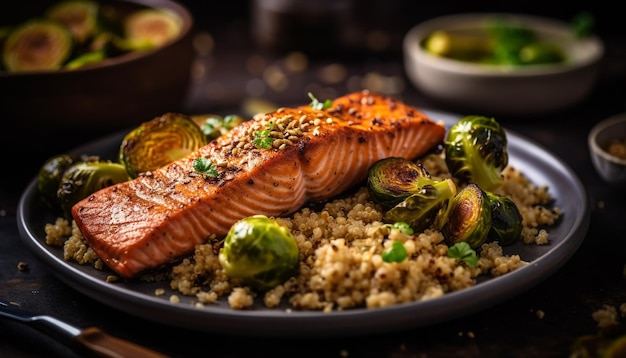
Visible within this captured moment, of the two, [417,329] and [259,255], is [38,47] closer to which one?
[259,255]

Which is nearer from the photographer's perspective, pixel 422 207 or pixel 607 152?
pixel 422 207

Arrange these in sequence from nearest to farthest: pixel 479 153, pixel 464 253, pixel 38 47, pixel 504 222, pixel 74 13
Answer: pixel 464 253, pixel 504 222, pixel 479 153, pixel 38 47, pixel 74 13

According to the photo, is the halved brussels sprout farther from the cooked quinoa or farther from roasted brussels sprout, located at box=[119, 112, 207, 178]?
the cooked quinoa

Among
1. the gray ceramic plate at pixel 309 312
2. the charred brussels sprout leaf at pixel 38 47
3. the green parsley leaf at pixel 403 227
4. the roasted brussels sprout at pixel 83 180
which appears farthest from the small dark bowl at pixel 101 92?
the green parsley leaf at pixel 403 227

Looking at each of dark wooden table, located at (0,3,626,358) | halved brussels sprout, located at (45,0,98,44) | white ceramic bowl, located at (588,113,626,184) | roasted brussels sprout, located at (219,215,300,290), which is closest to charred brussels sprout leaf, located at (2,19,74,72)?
halved brussels sprout, located at (45,0,98,44)

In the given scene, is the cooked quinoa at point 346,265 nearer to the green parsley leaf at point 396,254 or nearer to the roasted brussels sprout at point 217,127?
the green parsley leaf at point 396,254

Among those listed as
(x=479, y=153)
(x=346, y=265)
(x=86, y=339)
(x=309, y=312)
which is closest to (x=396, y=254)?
(x=346, y=265)

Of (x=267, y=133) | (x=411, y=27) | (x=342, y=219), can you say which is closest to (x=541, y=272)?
(x=342, y=219)
